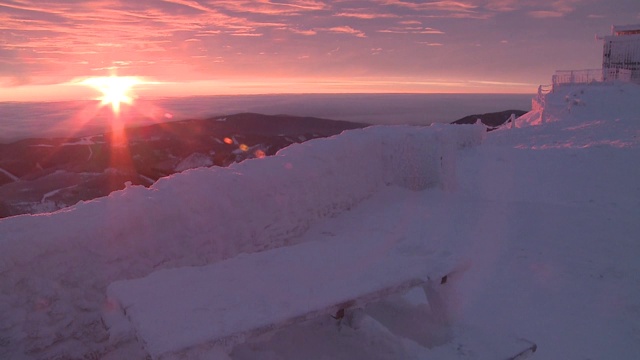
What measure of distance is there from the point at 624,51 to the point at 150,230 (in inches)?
1642

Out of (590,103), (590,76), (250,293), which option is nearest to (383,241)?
(250,293)

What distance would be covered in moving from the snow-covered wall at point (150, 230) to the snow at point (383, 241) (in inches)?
0.6

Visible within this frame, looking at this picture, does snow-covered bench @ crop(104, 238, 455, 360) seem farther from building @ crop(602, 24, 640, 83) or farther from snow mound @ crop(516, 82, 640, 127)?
building @ crop(602, 24, 640, 83)

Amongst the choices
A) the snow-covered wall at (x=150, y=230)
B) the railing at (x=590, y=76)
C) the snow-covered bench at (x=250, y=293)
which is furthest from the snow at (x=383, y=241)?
the railing at (x=590, y=76)

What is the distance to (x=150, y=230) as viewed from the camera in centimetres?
491

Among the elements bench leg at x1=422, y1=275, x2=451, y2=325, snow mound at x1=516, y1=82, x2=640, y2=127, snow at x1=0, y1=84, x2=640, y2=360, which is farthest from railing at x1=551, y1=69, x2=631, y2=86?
bench leg at x1=422, y1=275, x2=451, y2=325

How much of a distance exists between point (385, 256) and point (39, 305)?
318 centimetres

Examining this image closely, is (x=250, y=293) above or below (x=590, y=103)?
below

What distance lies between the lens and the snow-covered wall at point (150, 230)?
3.88m

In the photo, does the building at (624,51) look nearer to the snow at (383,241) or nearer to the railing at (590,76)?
the railing at (590,76)

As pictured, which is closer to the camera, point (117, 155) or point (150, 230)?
point (150, 230)

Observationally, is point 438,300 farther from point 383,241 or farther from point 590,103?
point 590,103

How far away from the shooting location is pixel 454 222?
27.1ft

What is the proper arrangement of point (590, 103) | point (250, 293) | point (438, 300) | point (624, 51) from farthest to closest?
1. point (624, 51)
2. point (590, 103)
3. point (438, 300)
4. point (250, 293)
